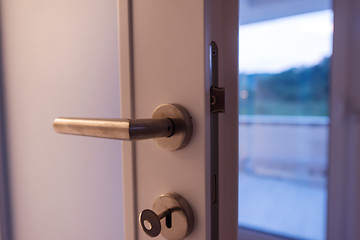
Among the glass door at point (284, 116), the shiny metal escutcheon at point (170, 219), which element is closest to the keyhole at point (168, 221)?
the shiny metal escutcheon at point (170, 219)

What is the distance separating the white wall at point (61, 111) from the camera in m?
0.50

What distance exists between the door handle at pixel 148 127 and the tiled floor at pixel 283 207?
1492 mm

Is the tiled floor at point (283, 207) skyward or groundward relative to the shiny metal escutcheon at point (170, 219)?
groundward

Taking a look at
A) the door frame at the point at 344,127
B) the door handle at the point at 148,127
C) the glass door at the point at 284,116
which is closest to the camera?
the door handle at the point at 148,127

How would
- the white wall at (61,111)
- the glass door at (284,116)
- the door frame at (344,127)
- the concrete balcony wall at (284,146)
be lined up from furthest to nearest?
the concrete balcony wall at (284,146)
the glass door at (284,116)
the door frame at (344,127)
the white wall at (61,111)

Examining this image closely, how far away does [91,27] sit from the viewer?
0.50m

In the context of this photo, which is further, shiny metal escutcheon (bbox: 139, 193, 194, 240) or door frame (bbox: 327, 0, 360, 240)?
door frame (bbox: 327, 0, 360, 240)

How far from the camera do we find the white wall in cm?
50

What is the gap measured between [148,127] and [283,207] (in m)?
2.17

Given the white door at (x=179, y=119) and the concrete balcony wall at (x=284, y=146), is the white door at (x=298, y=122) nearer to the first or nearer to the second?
the concrete balcony wall at (x=284, y=146)

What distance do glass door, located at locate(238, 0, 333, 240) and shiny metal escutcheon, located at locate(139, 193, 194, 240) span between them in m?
1.09

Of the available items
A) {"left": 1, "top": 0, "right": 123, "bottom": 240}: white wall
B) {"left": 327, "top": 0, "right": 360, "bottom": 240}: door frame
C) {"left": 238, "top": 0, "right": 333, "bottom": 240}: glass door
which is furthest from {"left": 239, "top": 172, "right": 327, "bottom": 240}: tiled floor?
{"left": 1, "top": 0, "right": 123, "bottom": 240}: white wall

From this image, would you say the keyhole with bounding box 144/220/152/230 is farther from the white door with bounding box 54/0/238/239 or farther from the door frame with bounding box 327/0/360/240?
the door frame with bounding box 327/0/360/240

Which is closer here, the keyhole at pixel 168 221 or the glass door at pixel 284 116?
the keyhole at pixel 168 221
